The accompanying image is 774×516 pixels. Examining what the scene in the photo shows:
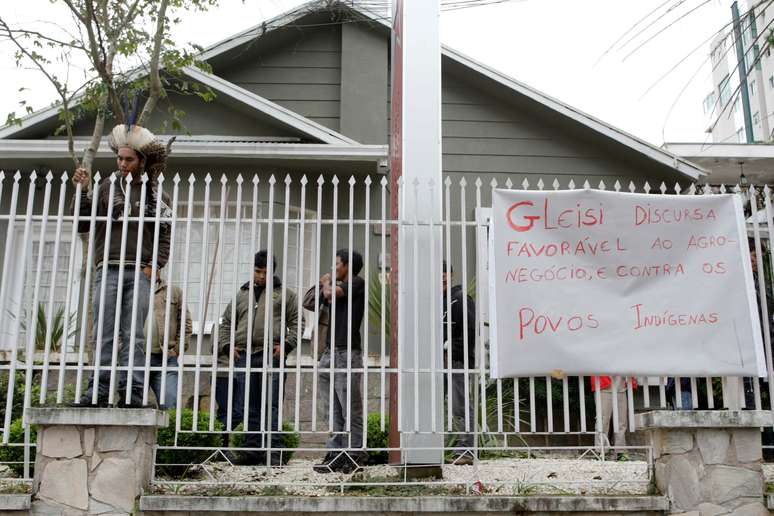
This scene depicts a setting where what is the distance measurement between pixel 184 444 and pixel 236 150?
4.84 m

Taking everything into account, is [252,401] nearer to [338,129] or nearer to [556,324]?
[556,324]

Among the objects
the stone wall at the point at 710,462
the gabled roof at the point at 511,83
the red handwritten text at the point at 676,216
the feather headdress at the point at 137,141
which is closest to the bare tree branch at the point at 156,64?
the feather headdress at the point at 137,141

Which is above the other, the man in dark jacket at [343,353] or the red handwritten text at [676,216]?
the red handwritten text at [676,216]

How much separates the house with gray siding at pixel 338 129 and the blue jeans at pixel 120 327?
5.02 meters

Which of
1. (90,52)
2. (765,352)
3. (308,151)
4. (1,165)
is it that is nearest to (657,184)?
(308,151)

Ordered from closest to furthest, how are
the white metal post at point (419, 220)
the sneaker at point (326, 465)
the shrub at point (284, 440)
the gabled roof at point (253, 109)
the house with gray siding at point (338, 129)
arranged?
the white metal post at point (419, 220) < the sneaker at point (326, 465) < the shrub at point (284, 440) < the gabled roof at point (253, 109) < the house with gray siding at point (338, 129)

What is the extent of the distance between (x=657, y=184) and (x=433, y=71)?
7.18 metres

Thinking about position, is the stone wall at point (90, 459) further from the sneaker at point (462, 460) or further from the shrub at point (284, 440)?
the sneaker at point (462, 460)

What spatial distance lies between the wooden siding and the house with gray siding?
0.05ft

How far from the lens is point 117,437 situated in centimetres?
494

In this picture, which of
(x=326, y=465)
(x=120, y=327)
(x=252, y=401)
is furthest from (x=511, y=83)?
(x=120, y=327)

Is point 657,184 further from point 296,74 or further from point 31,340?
point 31,340

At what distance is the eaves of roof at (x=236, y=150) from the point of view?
402 inches

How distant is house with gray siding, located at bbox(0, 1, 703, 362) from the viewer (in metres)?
10.8
